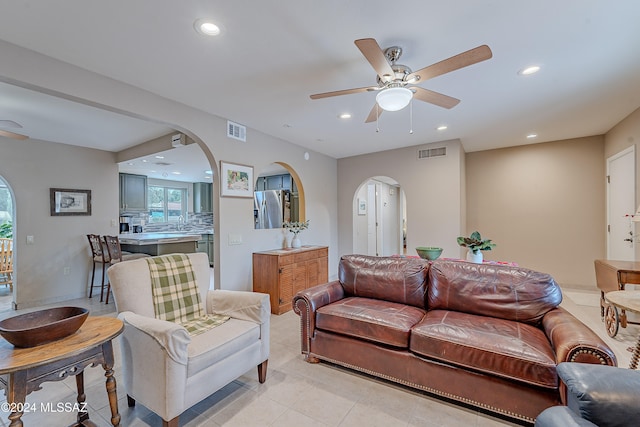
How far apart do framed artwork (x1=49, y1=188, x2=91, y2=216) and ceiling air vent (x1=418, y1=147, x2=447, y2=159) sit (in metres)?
5.83

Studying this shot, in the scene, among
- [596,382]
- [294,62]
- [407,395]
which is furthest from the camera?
[294,62]

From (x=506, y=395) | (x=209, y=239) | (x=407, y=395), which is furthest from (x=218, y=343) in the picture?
(x=209, y=239)

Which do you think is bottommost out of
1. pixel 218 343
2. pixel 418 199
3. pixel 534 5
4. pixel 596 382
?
pixel 218 343

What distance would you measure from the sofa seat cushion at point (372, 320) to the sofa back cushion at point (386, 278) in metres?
0.10

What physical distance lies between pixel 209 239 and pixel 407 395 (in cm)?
605

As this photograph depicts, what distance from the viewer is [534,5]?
167 cm

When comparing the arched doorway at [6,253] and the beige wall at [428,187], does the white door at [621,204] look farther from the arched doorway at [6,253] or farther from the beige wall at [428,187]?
the arched doorway at [6,253]

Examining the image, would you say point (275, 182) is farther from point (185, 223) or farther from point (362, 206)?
point (185, 223)

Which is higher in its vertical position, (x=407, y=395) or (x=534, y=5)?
(x=534, y=5)

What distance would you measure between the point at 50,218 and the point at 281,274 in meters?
3.84

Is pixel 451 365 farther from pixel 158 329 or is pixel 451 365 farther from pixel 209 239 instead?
pixel 209 239

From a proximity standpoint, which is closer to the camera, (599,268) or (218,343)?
(218,343)

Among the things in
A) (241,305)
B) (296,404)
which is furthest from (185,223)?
(296,404)

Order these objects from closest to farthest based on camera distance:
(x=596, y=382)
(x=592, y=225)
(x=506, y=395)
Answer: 1. (x=596, y=382)
2. (x=506, y=395)
3. (x=592, y=225)
